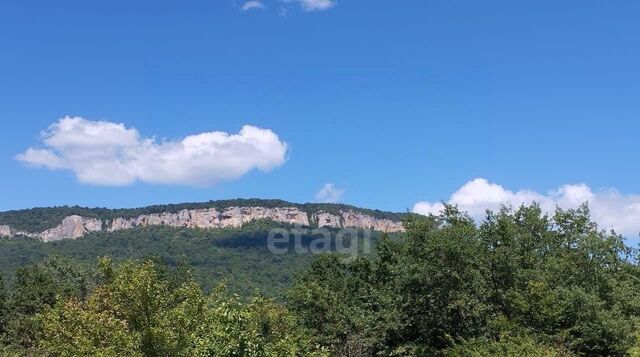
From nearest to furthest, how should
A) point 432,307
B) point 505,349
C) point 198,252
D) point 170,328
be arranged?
point 170,328 → point 505,349 → point 432,307 → point 198,252

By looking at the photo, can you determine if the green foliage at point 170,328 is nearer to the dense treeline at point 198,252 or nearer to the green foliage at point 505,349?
the green foliage at point 505,349

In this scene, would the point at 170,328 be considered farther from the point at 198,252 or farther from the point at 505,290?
the point at 198,252

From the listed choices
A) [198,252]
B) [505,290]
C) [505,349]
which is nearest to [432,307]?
[505,290]

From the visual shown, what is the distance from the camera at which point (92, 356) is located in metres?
15.1

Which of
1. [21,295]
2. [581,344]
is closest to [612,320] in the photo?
[581,344]

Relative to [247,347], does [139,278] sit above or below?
above

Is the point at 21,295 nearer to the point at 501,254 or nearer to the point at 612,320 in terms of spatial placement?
the point at 501,254

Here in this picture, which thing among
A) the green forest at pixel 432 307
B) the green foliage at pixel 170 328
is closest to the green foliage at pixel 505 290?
the green forest at pixel 432 307

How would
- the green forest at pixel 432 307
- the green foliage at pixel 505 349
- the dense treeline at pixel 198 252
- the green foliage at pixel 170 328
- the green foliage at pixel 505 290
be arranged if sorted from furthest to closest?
the dense treeline at pixel 198 252 → the green foliage at pixel 505 290 → the green foliage at pixel 505 349 → the green forest at pixel 432 307 → the green foliage at pixel 170 328

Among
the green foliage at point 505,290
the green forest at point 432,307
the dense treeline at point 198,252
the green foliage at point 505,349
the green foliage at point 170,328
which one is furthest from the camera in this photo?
the dense treeline at point 198,252

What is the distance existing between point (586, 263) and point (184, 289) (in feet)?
91.0

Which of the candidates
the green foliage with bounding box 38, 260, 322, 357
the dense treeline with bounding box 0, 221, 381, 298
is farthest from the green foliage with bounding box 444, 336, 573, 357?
the dense treeline with bounding box 0, 221, 381, 298

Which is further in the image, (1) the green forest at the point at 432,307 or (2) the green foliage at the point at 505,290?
(2) the green foliage at the point at 505,290

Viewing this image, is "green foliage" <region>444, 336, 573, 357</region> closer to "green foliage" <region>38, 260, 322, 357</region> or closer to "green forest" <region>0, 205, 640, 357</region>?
"green forest" <region>0, 205, 640, 357</region>
